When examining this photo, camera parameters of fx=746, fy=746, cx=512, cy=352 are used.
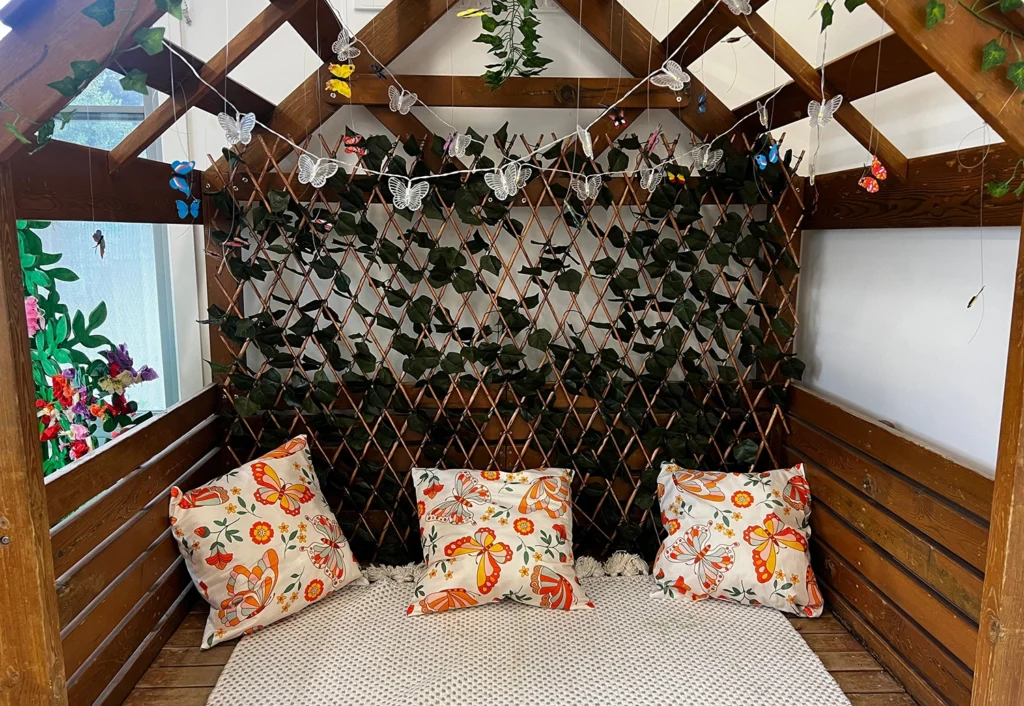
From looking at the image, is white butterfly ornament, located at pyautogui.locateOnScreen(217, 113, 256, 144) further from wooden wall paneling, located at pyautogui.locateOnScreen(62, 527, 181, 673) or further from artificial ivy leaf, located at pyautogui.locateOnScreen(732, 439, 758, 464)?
artificial ivy leaf, located at pyautogui.locateOnScreen(732, 439, 758, 464)

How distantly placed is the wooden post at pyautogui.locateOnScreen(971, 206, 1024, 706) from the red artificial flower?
1.58m

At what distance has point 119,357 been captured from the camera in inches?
77.4

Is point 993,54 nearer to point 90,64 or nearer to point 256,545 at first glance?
point 90,64

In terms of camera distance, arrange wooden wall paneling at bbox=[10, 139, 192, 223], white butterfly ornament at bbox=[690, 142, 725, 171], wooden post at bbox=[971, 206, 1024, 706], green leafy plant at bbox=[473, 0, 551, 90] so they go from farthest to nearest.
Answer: white butterfly ornament at bbox=[690, 142, 725, 171] → green leafy plant at bbox=[473, 0, 551, 90] → wooden wall paneling at bbox=[10, 139, 192, 223] → wooden post at bbox=[971, 206, 1024, 706]

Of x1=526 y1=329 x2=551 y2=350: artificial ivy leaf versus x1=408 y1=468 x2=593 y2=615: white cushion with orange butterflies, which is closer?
x1=408 y1=468 x2=593 y2=615: white cushion with orange butterflies

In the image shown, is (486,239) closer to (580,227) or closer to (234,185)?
(580,227)

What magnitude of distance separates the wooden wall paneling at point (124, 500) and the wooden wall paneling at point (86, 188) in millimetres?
575

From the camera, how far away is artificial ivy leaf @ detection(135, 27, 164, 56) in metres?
1.08

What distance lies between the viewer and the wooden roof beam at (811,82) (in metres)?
1.71

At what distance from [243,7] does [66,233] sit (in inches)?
32.0

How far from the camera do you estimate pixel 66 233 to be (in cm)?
190

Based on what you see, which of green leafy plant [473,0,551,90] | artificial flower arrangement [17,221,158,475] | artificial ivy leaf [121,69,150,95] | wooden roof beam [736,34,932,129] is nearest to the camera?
artificial ivy leaf [121,69,150,95]

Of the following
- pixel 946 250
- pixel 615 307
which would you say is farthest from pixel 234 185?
pixel 946 250

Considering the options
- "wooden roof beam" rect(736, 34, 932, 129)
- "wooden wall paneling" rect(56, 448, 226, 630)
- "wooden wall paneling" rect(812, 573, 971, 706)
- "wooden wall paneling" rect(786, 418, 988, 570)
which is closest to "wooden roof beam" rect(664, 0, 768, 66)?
"wooden roof beam" rect(736, 34, 932, 129)
